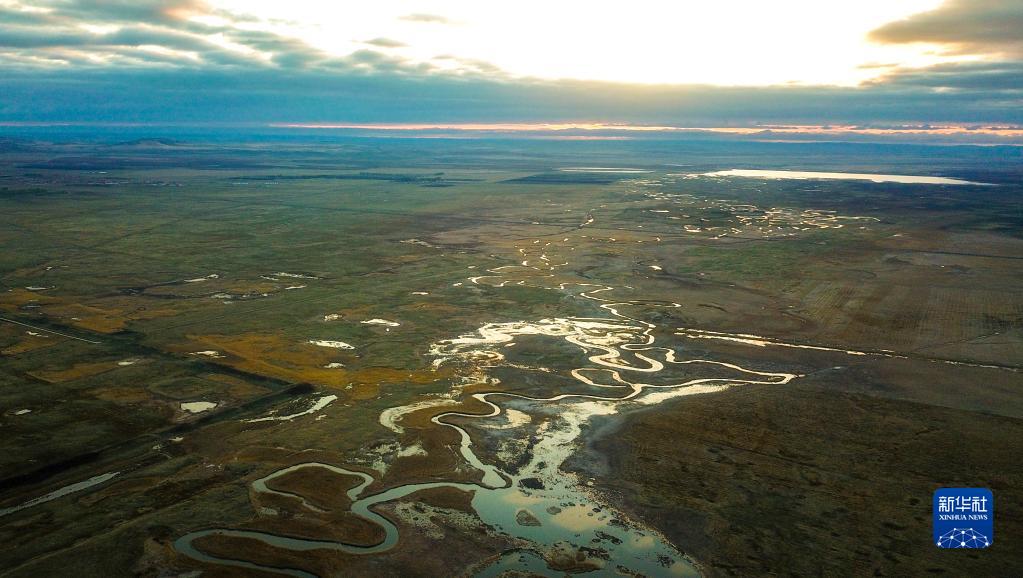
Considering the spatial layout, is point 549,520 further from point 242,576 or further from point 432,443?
point 242,576

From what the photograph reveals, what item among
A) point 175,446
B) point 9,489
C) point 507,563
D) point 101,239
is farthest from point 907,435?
point 101,239

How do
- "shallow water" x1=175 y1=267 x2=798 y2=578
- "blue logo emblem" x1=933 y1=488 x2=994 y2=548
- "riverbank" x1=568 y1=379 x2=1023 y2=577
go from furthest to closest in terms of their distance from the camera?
"blue logo emblem" x1=933 y1=488 x2=994 y2=548 → "shallow water" x1=175 y1=267 x2=798 y2=578 → "riverbank" x1=568 y1=379 x2=1023 y2=577

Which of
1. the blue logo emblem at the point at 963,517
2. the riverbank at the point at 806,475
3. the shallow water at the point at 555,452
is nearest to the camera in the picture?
the riverbank at the point at 806,475

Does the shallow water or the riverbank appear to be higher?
the shallow water

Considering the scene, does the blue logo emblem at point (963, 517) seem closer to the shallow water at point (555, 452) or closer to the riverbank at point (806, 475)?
the riverbank at point (806, 475)

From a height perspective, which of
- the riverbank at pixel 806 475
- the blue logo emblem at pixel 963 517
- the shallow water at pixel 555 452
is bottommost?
the blue logo emblem at pixel 963 517

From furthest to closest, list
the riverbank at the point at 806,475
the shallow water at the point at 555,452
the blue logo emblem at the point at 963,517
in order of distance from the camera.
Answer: the blue logo emblem at the point at 963,517
the shallow water at the point at 555,452
the riverbank at the point at 806,475

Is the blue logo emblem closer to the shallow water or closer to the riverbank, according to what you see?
the riverbank

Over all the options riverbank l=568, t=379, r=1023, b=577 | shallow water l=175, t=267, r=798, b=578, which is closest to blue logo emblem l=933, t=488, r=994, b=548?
riverbank l=568, t=379, r=1023, b=577

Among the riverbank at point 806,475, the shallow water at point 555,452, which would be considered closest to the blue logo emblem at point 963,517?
the riverbank at point 806,475
